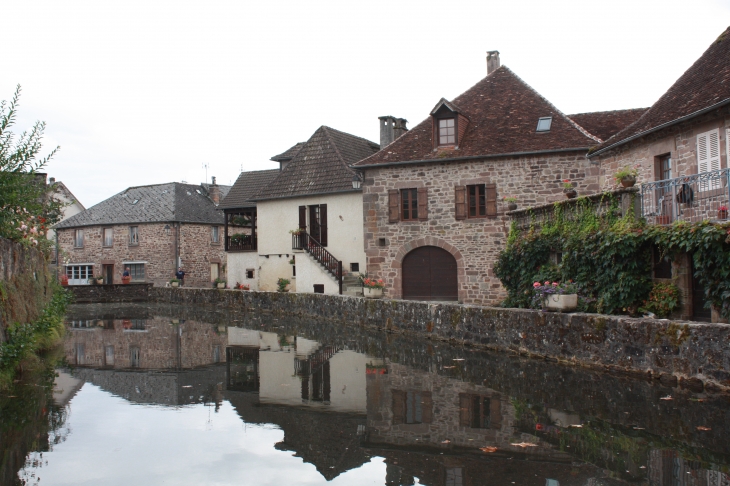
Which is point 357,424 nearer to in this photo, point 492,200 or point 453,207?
point 492,200

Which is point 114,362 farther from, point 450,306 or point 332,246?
point 332,246

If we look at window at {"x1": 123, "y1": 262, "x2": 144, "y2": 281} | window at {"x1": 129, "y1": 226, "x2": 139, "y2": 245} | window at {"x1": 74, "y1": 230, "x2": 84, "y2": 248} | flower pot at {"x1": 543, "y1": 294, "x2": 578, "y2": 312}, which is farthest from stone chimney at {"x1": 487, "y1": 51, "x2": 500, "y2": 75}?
window at {"x1": 74, "y1": 230, "x2": 84, "y2": 248}

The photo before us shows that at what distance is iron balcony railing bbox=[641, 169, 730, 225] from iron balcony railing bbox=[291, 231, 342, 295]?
14.4 metres

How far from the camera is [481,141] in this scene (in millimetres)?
22188

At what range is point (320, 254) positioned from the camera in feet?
89.1

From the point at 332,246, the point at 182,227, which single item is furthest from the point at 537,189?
the point at 182,227

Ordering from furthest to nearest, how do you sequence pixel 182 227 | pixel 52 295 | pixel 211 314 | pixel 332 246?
pixel 182 227, pixel 332 246, pixel 211 314, pixel 52 295

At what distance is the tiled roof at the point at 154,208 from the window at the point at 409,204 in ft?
75.0

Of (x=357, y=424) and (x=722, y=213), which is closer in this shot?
(x=357, y=424)

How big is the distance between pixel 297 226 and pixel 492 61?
10.8 m

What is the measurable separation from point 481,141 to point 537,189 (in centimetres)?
249

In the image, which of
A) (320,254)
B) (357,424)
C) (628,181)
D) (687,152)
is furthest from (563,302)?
(320,254)

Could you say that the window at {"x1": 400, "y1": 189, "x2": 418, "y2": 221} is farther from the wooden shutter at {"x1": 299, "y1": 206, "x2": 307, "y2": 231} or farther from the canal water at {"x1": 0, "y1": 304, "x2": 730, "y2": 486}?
the canal water at {"x1": 0, "y1": 304, "x2": 730, "y2": 486}

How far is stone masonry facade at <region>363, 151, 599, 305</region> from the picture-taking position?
2117 centimetres
